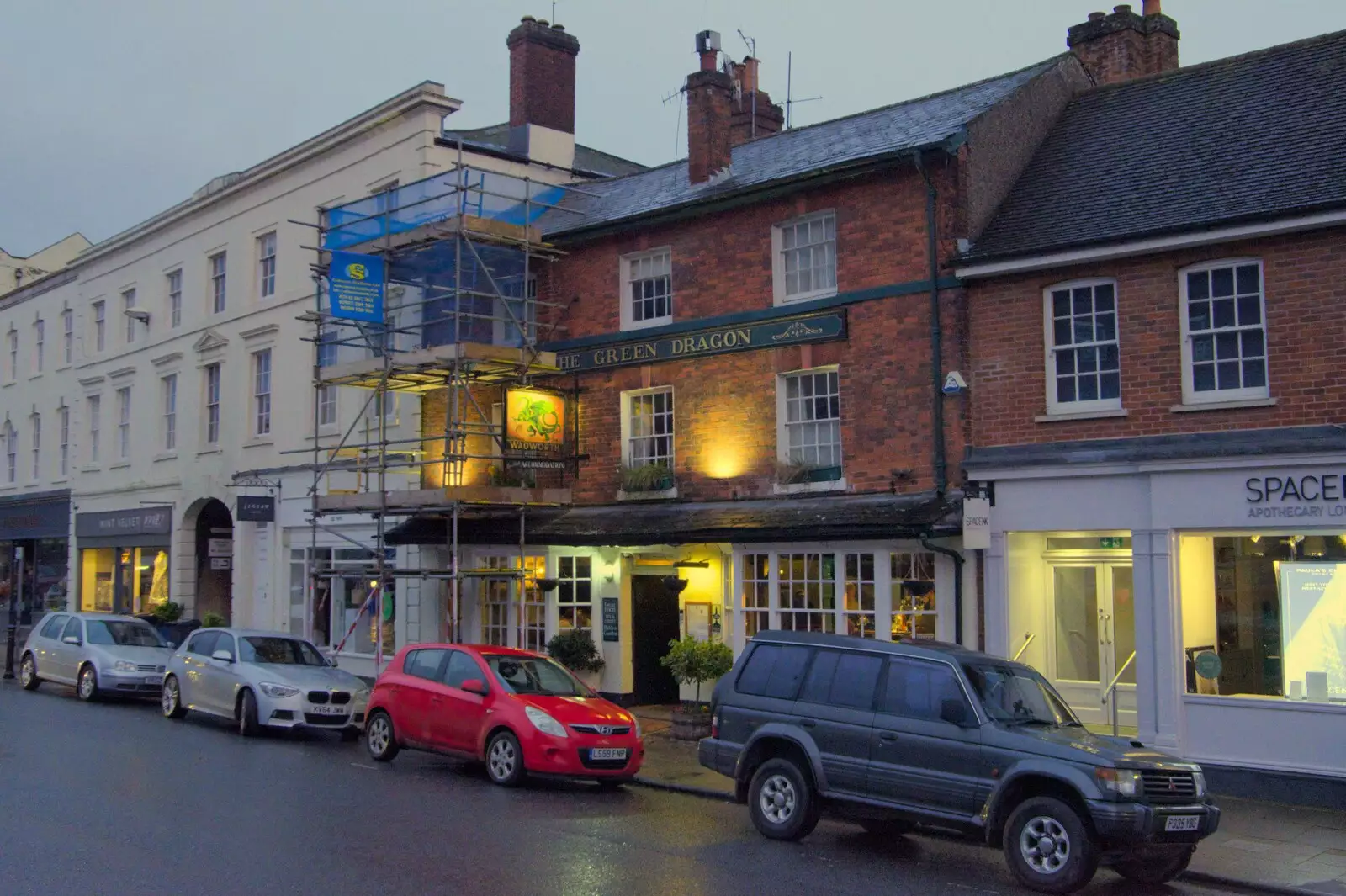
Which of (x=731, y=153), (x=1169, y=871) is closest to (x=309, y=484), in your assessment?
(x=731, y=153)

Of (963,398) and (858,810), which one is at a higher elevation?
(963,398)

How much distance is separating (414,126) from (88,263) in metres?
16.4

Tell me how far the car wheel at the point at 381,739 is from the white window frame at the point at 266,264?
49.1ft

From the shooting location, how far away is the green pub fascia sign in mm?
17828

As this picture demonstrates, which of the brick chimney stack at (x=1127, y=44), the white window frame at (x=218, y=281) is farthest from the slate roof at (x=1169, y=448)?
the white window frame at (x=218, y=281)

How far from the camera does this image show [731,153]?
21750 mm

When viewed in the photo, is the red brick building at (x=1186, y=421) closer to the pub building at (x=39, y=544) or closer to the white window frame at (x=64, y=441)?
the pub building at (x=39, y=544)

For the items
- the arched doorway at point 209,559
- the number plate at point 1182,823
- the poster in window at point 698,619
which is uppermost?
the arched doorway at point 209,559

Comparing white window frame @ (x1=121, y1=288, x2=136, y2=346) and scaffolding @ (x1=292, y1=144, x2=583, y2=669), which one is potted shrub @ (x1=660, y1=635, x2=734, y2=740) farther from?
white window frame @ (x1=121, y1=288, x2=136, y2=346)

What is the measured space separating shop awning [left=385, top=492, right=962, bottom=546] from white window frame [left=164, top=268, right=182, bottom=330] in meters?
12.5

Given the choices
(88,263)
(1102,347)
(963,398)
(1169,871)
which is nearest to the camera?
(1169,871)

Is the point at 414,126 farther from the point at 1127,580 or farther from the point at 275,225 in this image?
the point at 1127,580

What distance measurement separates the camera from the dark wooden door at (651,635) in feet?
67.6

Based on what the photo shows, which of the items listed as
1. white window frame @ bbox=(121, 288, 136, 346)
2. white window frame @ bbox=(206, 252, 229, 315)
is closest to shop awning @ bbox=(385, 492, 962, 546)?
white window frame @ bbox=(206, 252, 229, 315)
